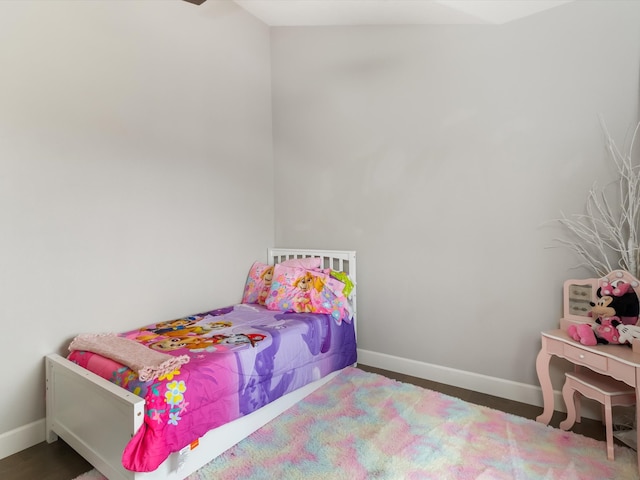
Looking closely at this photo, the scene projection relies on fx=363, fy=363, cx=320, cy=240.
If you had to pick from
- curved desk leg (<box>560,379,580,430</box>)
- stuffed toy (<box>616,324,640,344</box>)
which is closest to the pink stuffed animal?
stuffed toy (<box>616,324,640,344</box>)

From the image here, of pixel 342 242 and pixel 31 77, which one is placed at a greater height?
pixel 31 77

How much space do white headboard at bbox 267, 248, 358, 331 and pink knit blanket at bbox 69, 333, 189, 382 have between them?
152 cm

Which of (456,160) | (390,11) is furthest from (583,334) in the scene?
(390,11)

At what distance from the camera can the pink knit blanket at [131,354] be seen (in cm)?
160

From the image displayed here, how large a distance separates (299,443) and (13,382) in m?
1.51

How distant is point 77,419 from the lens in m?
1.76

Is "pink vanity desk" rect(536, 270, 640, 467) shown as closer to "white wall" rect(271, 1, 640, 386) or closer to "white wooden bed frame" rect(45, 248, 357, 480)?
"white wall" rect(271, 1, 640, 386)

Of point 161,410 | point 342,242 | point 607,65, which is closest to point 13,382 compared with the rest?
point 161,410

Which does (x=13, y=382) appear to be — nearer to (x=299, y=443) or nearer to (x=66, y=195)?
(x=66, y=195)

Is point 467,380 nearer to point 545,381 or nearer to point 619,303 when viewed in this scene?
point 545,381

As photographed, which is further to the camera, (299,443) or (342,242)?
(342,242)

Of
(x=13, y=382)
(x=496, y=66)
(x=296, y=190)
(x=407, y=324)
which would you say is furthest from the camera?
(x=296, y=190)

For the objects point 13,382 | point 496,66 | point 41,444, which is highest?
Answer: point 496,66

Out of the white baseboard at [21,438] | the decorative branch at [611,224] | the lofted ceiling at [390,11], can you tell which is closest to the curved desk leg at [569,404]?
the decorative branch at [611,224]
